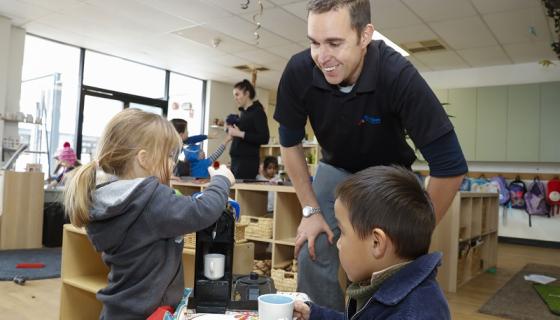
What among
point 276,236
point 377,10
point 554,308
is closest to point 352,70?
point 276,236

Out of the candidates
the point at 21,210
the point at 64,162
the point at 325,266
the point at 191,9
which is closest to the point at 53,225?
the point at 21,210

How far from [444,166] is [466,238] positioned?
2841 millimetres

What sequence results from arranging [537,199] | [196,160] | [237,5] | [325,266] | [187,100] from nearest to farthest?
[325,266] < [196,160] < [237,5] < [537,199] < [187,100]

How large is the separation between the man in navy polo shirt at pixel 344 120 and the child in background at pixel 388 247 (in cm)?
28

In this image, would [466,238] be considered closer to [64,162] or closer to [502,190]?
[502,190]

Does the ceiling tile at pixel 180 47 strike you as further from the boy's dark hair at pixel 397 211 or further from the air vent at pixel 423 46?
the boy's dark hair at pixel 397 211

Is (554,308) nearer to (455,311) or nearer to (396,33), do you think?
(455,311)

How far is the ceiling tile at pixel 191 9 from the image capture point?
→ 4230 millimetres

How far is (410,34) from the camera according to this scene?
4949 millimetres

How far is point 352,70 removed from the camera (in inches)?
45.3

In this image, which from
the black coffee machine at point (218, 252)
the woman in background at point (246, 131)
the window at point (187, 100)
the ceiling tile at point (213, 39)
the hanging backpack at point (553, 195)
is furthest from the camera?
the window at point (187, 100)

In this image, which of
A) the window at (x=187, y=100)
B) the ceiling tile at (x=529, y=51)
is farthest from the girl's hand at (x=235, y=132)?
the window at (x=187, y=100)

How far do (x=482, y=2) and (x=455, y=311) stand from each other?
9.38ft

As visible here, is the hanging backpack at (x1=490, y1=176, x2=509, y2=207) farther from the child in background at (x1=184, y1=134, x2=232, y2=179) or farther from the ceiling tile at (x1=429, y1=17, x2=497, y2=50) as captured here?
the child in background at (x1=184, y1=134, x2=232, y2=179)
